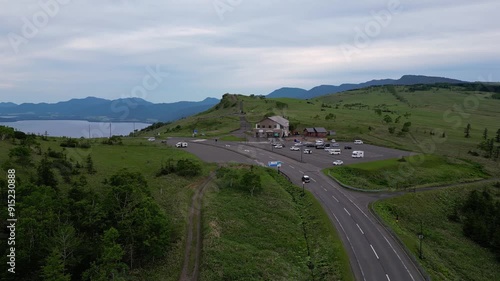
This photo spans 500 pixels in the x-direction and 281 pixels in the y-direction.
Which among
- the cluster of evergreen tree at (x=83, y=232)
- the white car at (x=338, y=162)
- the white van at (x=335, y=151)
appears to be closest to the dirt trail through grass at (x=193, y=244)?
the cluster of evergreen tree at (x=83, y=232)

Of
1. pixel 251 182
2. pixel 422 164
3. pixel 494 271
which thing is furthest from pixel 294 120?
pixel 494 271

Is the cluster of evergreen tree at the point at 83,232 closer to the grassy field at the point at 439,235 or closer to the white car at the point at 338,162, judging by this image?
the grassy field at the point at 439,235

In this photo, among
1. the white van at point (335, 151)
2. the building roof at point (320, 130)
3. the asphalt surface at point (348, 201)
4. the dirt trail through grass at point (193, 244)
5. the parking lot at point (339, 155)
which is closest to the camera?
the dirt trail through grass at point (193, 244)

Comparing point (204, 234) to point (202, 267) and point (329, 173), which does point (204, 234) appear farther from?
point (329, 173)

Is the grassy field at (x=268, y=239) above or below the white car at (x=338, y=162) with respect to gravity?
below

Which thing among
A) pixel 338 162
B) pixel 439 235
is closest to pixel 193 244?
pixel 439 235

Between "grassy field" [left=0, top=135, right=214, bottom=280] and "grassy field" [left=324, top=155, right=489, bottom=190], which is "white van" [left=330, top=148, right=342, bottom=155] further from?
"grassy field" [left=0, top=135, right=214, bottom=280]

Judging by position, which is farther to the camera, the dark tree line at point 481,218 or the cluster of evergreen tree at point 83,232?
the dark tree line at point 481,218
